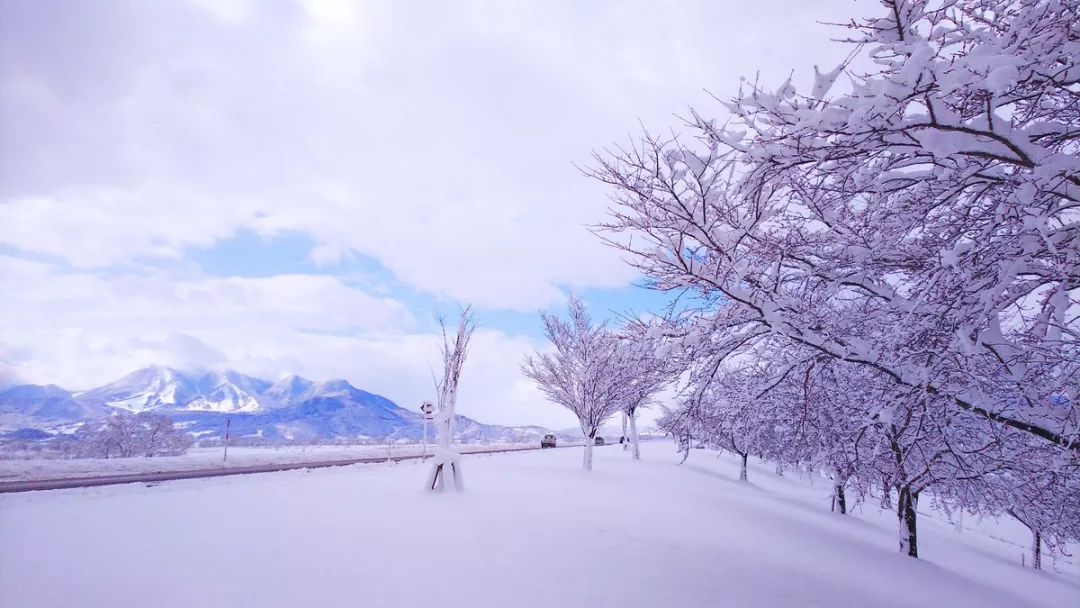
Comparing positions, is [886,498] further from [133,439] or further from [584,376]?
[133,439]

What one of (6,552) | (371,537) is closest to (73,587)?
(6,552)

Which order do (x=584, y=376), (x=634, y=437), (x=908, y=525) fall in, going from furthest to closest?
(x=634, y=437) → (x=584, y=376) → (x=908, y=525)

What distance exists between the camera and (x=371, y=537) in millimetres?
7633

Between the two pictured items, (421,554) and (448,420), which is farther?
→ (448,420)

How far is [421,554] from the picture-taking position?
6934 millimetres

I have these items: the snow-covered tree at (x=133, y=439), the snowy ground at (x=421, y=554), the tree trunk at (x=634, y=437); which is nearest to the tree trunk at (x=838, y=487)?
the snowy ground at (x=421, y=554)

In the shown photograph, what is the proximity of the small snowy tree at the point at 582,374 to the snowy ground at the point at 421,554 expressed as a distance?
9454 mm

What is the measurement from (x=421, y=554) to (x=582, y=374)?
17.6 metres

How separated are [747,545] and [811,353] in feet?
19.0

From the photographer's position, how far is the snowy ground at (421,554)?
5.58m

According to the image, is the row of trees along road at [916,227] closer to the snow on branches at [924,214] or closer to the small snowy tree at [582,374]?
the snow on branches at [924,214]

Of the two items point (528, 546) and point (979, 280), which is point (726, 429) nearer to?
point (528, 546)

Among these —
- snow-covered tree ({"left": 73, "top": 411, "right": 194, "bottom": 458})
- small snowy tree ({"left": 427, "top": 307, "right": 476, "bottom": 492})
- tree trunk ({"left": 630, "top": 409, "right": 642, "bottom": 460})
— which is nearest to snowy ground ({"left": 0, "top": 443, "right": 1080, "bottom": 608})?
small snowy tree ({"left": 427, "top": 307, "right": 476, "bottom": 492})

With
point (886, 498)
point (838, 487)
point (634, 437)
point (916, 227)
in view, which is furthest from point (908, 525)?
point (634, 437)
